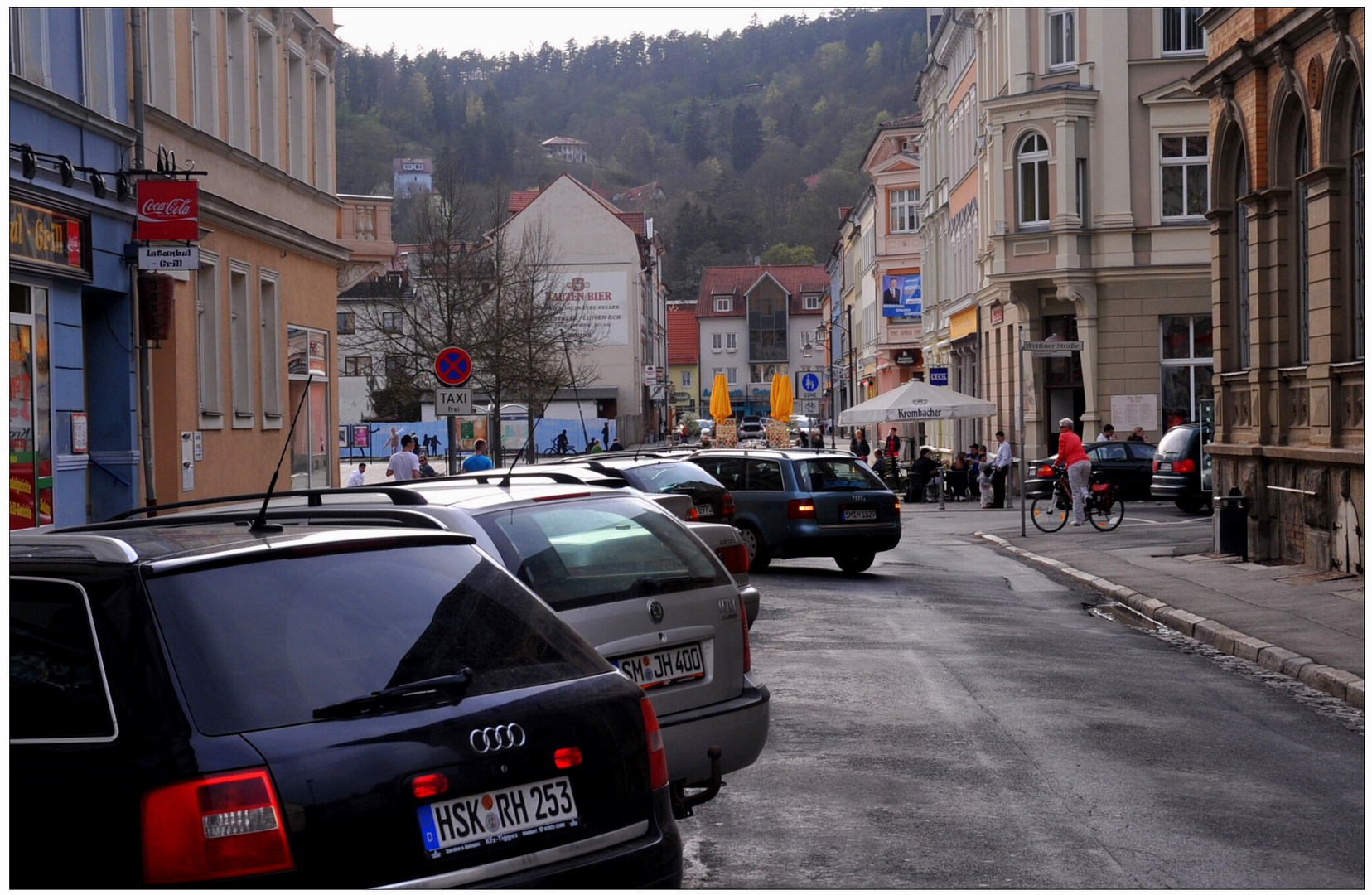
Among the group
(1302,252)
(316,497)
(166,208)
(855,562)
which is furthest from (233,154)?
(316,497)

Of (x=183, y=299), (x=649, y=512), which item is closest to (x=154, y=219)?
(x=183, y=299)

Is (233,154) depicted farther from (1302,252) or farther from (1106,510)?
(1106,510)

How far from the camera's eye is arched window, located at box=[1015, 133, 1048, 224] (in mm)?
37312

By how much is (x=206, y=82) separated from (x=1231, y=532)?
50.6 feet

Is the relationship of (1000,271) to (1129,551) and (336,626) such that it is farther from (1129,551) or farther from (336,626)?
(336,626)

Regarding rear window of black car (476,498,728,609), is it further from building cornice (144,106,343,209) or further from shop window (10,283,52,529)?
building cornice (144,106,343,209)

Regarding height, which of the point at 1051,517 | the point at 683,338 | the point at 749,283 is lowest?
the point at 1051,517

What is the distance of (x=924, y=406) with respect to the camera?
3612 centimetres

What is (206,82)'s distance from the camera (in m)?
21.7

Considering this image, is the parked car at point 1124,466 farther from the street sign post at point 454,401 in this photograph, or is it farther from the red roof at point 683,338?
the red roof at point 683,338

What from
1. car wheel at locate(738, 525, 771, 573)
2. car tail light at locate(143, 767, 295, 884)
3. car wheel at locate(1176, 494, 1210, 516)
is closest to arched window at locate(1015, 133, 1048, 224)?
car wheel at locate(1176, 494, 1210, 516)

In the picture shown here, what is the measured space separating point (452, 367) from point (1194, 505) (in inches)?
621

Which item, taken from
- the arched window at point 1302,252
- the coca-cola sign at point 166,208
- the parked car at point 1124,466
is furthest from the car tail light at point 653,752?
the parked car at point 1124,466

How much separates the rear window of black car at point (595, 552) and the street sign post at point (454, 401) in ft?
50.3
